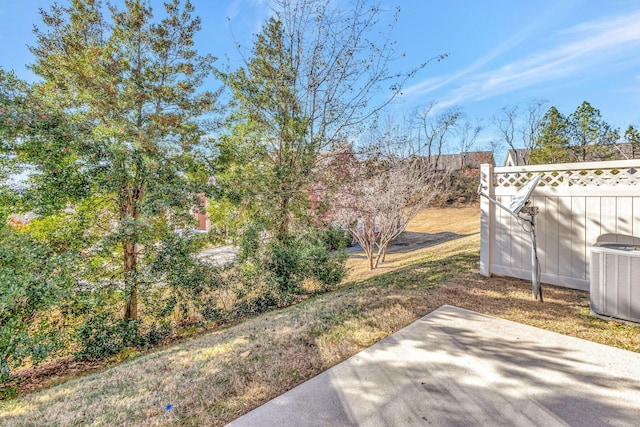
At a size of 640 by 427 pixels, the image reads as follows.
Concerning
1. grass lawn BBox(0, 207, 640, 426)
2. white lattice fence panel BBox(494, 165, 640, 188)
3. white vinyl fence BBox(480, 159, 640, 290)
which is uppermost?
white lattice fence panel BBox(494, 165, 640, 188)

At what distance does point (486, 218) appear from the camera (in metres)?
4.92

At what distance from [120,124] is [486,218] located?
7336 millimetres

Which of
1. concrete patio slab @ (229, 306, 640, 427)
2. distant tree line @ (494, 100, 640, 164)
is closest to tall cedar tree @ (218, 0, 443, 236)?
concrete patio slab @ (229, 306, 640, 427)

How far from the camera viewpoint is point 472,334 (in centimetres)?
299

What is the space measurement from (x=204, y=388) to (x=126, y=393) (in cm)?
74

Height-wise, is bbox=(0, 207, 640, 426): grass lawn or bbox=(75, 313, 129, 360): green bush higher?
bbox=(0, 207, 640, 426): grass lawn

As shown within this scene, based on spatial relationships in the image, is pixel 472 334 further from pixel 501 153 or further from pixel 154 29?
pixel 501 153

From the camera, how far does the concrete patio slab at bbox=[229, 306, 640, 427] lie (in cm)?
183

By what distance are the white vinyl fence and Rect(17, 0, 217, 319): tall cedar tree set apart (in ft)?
19.9

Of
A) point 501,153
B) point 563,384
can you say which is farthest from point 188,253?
point 501,153

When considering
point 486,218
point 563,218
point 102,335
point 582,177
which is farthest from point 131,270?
point 582,177

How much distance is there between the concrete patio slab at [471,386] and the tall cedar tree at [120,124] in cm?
502

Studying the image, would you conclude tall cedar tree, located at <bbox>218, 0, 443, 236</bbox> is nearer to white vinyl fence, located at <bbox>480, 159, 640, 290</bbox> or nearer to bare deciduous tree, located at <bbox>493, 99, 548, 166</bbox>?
white vinyl fence, located at <bbox>480, 159, 640, 290</bbox>

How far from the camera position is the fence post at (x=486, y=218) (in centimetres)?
482
